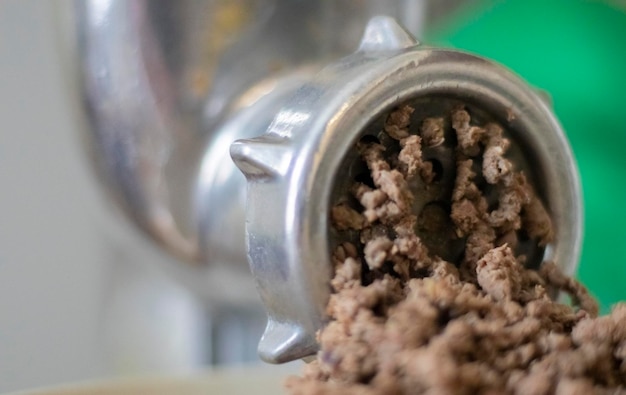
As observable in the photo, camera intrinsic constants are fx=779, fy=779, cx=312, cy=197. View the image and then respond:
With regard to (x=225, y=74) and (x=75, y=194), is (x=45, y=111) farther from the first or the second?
(x=225, y=74)

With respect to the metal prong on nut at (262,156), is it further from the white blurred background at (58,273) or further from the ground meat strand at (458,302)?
the white blurred background at (58,273)

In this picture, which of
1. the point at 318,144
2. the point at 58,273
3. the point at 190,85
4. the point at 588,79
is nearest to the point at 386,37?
the point at 318,144

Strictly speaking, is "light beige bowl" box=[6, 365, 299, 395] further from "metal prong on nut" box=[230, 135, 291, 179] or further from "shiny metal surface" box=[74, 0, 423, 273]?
"metal prong on nut" box=[230, 135, 291, 179]

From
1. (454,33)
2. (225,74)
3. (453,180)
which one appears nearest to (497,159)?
(453,180)

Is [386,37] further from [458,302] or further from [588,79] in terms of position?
[588,79]

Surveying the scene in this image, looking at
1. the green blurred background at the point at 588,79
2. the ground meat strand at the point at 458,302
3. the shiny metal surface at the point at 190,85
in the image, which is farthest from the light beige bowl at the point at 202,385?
the green blurred background at the point at 588,79

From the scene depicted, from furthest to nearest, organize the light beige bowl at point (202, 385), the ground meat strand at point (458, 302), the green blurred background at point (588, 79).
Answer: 1. the green blurred background at point (588, 79)
2. the light beige bowl at point (202, 385)
3. the ground meat strand at point (458, 302)
